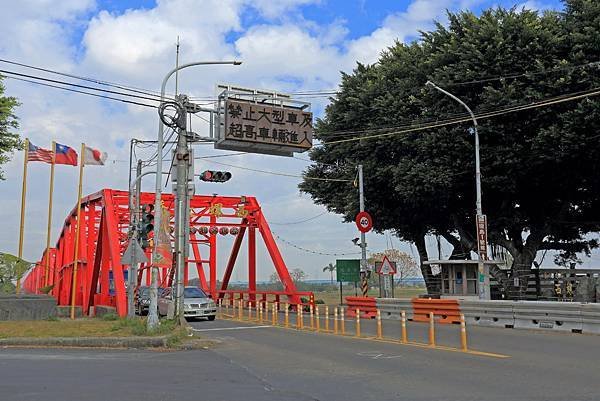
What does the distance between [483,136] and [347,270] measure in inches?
415

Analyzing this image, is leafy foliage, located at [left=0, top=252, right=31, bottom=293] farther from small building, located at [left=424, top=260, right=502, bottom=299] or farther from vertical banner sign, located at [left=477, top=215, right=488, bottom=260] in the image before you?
small building, located at [left=424, top=260, right=502, bottom=299]

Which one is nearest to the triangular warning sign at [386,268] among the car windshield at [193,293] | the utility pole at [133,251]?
the car windshield at [193,293]

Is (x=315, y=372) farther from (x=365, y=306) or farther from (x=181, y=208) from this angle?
(x=365, y=306)

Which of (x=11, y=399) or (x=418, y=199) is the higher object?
(x=418, y=199)

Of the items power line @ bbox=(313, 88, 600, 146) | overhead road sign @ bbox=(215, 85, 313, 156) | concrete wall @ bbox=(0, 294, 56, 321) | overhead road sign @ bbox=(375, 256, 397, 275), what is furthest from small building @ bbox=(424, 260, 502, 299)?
concrete wall @ bbox=(0, 294, 56, 321)

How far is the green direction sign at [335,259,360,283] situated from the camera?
115 ft

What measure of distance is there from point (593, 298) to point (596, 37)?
1202 centimetres

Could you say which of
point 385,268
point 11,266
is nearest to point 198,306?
point 11,266

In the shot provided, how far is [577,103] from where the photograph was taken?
2642 centimetres

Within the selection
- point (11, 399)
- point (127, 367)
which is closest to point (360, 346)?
point (127, 367)

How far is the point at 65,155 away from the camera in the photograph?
30.6 m

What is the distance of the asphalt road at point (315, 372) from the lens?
9094 mm

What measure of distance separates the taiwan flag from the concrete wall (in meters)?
8.17

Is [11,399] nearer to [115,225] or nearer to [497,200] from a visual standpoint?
[115,225]
